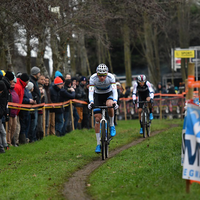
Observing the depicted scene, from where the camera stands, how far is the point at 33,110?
14812mm

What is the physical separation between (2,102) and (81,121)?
7.66m

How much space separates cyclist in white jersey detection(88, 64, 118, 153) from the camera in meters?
11.6

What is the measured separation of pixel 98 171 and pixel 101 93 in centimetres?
305

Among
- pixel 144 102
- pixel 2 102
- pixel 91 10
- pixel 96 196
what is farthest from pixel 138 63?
pixel 96 196

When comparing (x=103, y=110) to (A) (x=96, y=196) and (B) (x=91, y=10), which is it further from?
(B) (x=91, y=10)

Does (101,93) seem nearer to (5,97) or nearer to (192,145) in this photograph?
(5,97)

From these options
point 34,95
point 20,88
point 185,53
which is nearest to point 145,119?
point 34,95

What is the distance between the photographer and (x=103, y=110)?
1156 cm

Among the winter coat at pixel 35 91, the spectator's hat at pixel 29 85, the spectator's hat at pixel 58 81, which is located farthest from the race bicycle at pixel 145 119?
the spectator's hat at pixel 29 85

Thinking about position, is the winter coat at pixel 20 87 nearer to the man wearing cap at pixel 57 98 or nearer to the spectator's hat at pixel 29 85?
the spectator's hat at pixel 29 85

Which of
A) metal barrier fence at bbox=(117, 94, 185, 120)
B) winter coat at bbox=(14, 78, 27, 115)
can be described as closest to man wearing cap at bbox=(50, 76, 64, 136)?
winter coat at bbox=(14, 78, 27, 115)

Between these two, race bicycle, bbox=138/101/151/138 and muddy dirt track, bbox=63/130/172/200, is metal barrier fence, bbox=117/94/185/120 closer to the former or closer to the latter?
race bicycle, bbox=138/101/151/138

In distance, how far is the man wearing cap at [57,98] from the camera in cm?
1636

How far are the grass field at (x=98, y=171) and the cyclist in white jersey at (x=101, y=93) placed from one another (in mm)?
834
